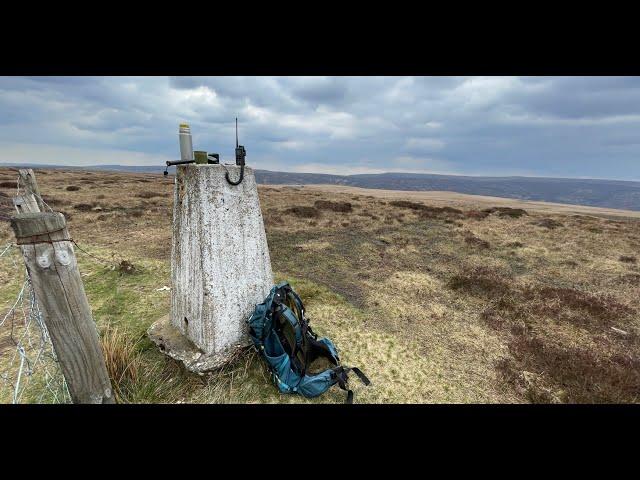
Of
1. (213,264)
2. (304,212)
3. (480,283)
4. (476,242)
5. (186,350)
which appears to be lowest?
(480,283)

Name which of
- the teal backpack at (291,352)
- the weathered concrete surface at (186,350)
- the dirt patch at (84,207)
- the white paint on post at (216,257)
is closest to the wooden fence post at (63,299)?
the weathered concrete surface at (186,350)

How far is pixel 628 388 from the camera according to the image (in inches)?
167

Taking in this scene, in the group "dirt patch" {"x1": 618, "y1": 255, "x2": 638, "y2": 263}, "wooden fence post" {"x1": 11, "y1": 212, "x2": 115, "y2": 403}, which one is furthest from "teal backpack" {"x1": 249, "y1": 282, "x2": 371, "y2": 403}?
"dirt patch" {"x1": 618, "y1": 255, "x2": 638, "y2": 263}

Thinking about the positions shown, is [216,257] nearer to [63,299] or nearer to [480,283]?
[63,299]

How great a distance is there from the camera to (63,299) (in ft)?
7.38

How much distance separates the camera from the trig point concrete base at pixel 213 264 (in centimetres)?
365

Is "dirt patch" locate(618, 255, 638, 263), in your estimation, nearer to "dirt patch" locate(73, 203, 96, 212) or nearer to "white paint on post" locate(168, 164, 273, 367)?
"white paint on post" locate(168, 164, 273, 367)

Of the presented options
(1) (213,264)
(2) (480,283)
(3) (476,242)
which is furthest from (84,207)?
(3) (476,242)

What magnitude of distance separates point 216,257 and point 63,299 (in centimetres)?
166

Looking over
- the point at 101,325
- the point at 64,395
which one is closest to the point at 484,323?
the point at 64,395

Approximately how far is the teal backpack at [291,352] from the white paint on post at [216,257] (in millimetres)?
342

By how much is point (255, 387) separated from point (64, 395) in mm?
2028
